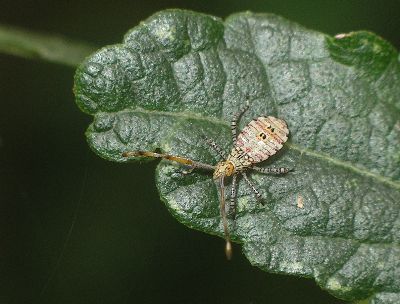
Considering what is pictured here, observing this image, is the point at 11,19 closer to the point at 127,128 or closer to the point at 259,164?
the point at 127,128

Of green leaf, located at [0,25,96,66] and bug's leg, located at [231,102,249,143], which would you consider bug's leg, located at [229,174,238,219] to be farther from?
green leaf, located at [0,25,96,66]

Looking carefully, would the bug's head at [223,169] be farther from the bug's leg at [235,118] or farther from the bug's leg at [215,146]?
the bug's leg at [235,118]

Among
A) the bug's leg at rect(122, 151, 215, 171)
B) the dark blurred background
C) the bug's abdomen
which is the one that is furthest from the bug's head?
the dark blurred background

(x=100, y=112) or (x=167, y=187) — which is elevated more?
(x=100, y=112)

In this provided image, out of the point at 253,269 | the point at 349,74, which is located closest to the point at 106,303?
the point at 253,269

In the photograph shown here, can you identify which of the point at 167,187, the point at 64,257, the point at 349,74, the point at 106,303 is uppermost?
the point at 349,74

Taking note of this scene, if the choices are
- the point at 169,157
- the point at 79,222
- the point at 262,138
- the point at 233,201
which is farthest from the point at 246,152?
the point at 79,222

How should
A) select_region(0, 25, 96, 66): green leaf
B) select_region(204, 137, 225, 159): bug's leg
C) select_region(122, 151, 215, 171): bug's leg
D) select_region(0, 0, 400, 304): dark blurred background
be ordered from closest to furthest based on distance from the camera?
select_region(122, 151, 215, 171): bug's leg < select_region(204, 137, 225, 159): bug's leg < select_region(0, 25, 96, 66): green leaf < select_region(0, 0, 400, 304): dark blurred background
